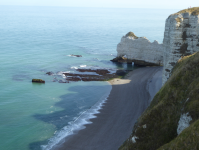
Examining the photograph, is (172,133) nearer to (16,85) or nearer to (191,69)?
(191,69)

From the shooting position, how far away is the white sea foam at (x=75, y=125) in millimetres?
24392

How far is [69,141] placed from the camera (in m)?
24.4

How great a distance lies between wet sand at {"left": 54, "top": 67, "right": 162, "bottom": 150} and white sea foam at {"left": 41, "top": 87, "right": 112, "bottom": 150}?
74 centimetres

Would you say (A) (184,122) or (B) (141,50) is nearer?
(A) (184,122)

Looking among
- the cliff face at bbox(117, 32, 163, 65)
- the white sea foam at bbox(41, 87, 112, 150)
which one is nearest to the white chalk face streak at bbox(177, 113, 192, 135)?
the white sea foam at bbox(41, 87, 112, 150)

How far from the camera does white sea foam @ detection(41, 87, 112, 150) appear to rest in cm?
2439

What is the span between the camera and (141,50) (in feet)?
196

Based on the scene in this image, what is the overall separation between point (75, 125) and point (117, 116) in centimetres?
610

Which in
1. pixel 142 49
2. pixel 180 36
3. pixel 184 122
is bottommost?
pixel 184 122

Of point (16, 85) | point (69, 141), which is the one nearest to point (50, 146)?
point (69, 141)

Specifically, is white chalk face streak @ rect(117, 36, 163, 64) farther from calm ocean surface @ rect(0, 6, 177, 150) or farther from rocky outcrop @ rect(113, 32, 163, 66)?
calm ocean surface @ rect(0, 6, 177, 150)

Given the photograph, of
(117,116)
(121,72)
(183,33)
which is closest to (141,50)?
(121,72)

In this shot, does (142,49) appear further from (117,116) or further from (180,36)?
(117,116)

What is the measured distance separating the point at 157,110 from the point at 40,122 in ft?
61.8
